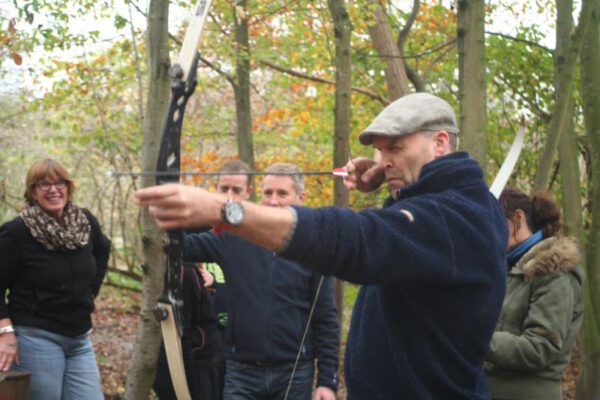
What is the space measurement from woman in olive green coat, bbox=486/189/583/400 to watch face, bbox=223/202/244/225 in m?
1.73

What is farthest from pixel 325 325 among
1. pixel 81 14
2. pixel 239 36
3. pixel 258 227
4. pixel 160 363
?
pixel 239 36

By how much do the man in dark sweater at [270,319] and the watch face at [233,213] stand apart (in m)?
2.01

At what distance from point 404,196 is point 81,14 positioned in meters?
6.16

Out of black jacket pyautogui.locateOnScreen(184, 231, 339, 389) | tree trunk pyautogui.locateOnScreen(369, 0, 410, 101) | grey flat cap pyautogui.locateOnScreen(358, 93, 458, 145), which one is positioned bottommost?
black jacket pyautogui.locateOnScreen(184, 231, 339, 389)

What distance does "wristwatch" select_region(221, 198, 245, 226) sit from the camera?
5.49ft

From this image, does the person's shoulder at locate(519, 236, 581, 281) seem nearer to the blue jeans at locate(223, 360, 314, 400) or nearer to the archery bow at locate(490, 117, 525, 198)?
the archery bow at locate(490, 117, 525, 198)

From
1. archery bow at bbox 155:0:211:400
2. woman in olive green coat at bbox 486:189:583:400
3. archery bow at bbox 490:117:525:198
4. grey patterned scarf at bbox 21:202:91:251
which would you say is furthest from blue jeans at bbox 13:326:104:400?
archery bow at bbox 490:117:525:198

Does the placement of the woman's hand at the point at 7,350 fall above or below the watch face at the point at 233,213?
below

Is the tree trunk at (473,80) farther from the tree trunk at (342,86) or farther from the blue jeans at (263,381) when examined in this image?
the blue jeans at (263,381)

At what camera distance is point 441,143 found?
7.48 ft

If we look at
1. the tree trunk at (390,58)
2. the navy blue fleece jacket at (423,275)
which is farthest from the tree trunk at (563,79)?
the navy blue fleece jacket at (423,275)

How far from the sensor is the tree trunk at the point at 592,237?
6.38 meters

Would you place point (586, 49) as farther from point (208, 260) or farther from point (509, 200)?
point (208, 260)

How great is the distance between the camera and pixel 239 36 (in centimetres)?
891
